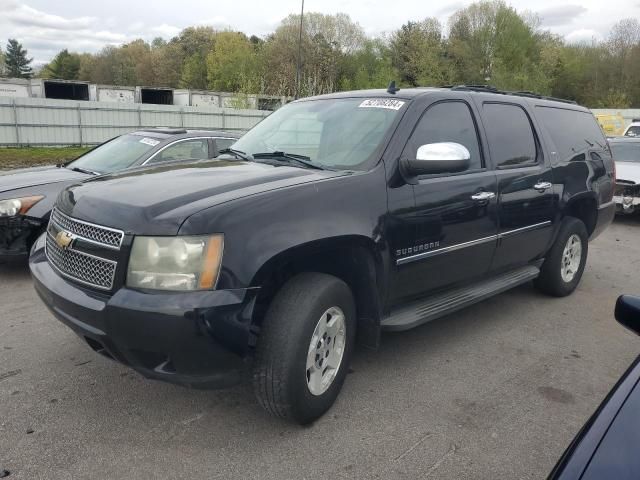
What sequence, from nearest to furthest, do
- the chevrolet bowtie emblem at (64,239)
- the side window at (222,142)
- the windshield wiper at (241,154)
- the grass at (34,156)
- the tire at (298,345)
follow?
the tire at (298,345)
the chevrolet bowtie emblem at (64,239)
the windshield wiper at (241,154)
the side window at (222,142)
the grass at (34,156)

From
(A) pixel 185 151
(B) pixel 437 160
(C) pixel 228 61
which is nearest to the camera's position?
(B) pixel 437 160

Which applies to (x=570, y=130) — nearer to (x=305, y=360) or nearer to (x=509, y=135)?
(x=509, y=135)

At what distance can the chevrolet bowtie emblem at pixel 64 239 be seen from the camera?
114 inches

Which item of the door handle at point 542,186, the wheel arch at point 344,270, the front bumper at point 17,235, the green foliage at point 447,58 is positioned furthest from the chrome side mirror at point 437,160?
the green foliage at point 447,58

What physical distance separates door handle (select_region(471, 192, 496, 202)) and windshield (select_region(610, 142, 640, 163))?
28.8ft

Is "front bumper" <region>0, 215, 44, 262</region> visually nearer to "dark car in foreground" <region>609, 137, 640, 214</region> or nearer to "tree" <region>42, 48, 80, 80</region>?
"dark car in foreground" <region>609, 137, 640, 214</region>

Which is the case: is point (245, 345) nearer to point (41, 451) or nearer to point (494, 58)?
point (41, 451)

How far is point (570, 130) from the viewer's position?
5375mm

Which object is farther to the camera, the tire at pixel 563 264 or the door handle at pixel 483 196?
the tire at pixel 563 264

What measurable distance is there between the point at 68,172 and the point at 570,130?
5301mm

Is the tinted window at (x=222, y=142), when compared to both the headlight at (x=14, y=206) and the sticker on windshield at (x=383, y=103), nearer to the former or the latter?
the headlight at (x=14, y=206)

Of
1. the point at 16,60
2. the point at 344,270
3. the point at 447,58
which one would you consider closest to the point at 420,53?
the point at 447,58

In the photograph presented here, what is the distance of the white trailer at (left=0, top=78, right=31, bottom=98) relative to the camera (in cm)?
4183

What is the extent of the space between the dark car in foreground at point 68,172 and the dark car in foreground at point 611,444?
401 cm
